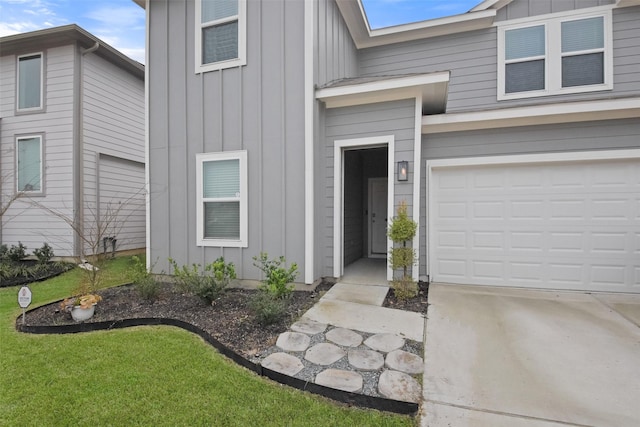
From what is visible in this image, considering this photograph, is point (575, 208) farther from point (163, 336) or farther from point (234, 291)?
point (163, 336)

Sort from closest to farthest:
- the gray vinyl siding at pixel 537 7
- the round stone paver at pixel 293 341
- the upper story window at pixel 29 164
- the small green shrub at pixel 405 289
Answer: the round stone paver at pixel 293 341
the small green shrub at pixel 405 289
the gray vinyl siding at pixel 537 7
the upper story window at pixel 29 164

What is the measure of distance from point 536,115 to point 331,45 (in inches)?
143

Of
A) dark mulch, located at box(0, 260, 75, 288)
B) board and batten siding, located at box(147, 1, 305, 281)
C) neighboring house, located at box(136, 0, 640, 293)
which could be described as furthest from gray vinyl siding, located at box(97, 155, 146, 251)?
neighboring house, located at box(136, 0, 640, 293)

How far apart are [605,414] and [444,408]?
3.60 ft

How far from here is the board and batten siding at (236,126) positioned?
5.02 m

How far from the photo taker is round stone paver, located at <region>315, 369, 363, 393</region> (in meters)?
2.48

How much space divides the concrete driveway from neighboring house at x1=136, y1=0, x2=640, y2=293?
44.7 inches

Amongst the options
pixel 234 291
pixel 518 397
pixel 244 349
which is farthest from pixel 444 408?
pixel 234 291

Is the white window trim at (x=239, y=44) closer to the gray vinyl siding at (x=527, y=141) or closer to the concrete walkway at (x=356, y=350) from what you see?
the gray vinyl siding at (x=527, y=141)

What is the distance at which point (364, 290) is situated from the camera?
4.88 metres

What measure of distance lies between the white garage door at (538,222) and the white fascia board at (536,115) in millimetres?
574

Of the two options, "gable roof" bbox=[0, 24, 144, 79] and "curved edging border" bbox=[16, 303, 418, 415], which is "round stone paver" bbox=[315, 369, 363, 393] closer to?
"curved edging border" bbox=[16, 303, 418, 415]

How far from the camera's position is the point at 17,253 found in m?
7.41

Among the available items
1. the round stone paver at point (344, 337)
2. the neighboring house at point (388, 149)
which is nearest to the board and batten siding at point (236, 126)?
the neighboring house at point (388, 149)
